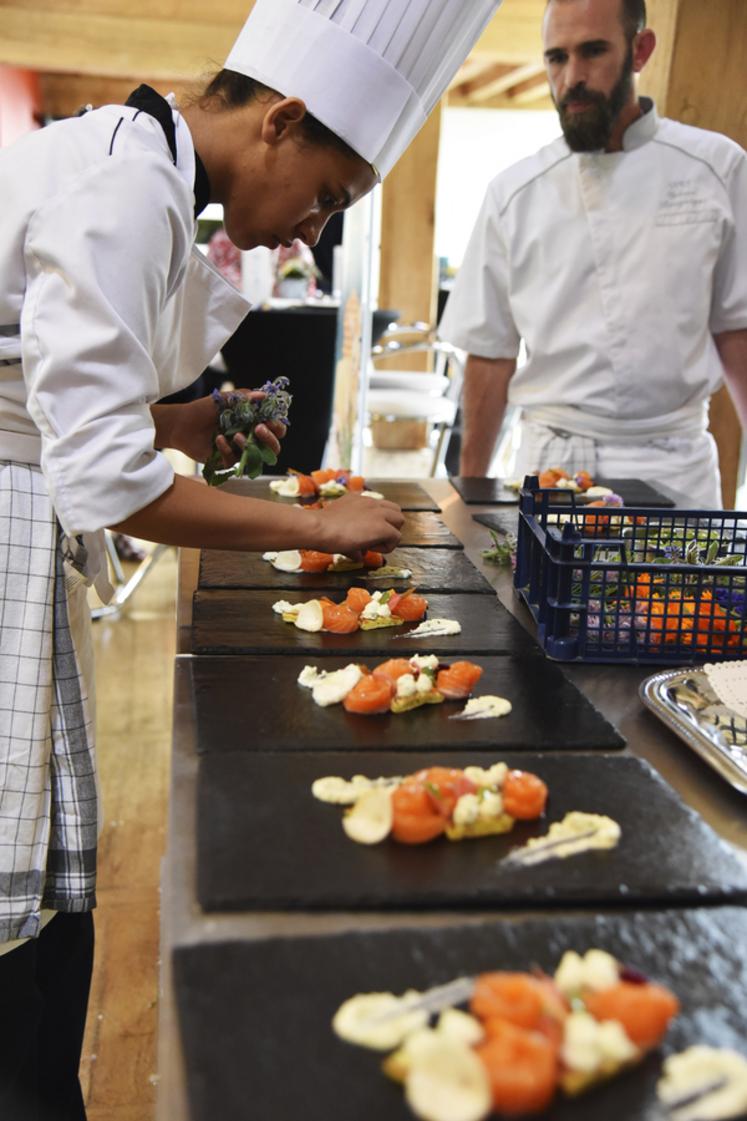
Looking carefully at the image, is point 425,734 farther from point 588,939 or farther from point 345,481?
point 345,481

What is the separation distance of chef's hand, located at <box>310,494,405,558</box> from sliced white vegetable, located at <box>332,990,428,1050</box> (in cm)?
72

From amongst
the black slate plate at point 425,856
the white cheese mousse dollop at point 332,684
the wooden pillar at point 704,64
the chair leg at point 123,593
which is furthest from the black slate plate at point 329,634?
the chair leg at point 123,593

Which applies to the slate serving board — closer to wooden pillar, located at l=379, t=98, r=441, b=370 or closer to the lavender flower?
the lavender flower

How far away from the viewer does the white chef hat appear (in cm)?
129

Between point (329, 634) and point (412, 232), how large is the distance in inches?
213

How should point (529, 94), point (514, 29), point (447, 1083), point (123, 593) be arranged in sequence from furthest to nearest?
point (529, 94) < point (514, 29) < point (123, 593) < point (447, 1083)

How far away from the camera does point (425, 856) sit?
2.86 ft

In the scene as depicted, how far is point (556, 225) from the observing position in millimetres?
2439

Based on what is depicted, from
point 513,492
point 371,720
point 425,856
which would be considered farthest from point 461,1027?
point 513,492

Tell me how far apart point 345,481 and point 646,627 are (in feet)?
3.14

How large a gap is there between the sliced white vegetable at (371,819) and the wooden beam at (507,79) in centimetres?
675

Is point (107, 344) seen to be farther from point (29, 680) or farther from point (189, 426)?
point (189, 426)

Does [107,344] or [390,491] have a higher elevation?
[107,344]

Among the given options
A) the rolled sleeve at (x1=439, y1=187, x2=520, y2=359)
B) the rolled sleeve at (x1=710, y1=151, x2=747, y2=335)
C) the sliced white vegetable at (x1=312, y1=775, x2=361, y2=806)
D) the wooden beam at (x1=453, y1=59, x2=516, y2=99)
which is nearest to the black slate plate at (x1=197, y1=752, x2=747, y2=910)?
the sliced white vegetable at (x1=312, y1=775, x2=361, y2=806)
